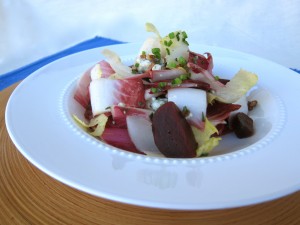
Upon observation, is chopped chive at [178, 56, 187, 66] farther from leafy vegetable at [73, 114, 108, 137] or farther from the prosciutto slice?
leafy vegetable at [73, 114, 108, 137]

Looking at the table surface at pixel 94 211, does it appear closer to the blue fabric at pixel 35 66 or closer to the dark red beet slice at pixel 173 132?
the dark red beet slice at pixel 173 132

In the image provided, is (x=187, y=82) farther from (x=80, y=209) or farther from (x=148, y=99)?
(x=80, y=209)

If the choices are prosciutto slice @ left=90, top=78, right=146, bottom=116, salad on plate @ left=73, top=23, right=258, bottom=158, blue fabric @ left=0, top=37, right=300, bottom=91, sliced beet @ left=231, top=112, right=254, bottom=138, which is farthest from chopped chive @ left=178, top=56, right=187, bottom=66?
blue fabric @ left=0, top=37, right=300, bottom=91

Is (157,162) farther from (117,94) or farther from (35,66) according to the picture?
(35,66)

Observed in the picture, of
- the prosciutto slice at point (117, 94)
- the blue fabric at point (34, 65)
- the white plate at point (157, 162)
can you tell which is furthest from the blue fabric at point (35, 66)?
the prosciutto slice at point (117, 94)

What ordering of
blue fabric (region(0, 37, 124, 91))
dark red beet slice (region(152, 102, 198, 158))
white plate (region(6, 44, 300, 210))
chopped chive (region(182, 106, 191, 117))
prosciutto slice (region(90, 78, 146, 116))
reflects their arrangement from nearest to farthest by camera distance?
white plate (region(6, 44, 300, 210)) < dark red beet slice (region(152, 102, 198, 158)) < chopped chive (region(182, 106, 191, 117)) < prosciutto slice (region(90, 78, 146, 116)) < blue fabric (region(0, 37, 124, 91))

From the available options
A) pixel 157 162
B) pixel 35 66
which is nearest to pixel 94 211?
pixel 157 162
